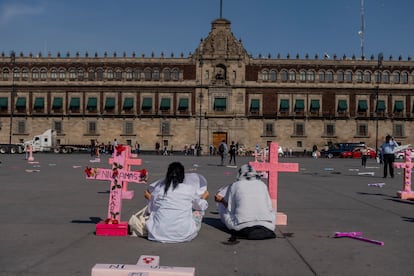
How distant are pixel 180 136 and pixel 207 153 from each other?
3.87 metres

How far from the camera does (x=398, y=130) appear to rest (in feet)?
183

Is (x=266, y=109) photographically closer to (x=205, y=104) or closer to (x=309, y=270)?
(x=205, y=104)

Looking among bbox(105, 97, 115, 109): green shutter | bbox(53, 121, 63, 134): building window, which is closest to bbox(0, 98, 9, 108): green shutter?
bbox(53, 121, 63, 134): building window

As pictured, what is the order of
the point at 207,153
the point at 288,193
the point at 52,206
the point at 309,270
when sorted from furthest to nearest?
the point at 207,153 → the point at 288,193 → the point at 52,206 → the point at 309,270

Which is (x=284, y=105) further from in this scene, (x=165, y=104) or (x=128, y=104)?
(x=128, y=104)

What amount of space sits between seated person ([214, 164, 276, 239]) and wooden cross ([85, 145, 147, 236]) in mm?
1390

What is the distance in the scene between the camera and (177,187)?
667 centimetres

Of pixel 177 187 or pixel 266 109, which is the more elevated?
pixel 266 109

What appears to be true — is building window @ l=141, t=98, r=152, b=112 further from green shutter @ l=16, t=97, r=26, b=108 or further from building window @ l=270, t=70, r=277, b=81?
building window @ l=270, t=70, r=277, b=81

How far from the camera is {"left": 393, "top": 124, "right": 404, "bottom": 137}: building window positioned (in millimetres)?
55781

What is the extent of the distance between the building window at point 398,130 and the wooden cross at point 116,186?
54089mm

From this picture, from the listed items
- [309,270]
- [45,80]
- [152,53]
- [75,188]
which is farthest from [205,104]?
[309,270]

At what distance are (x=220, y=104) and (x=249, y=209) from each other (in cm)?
4858

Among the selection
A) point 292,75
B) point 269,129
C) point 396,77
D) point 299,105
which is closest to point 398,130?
point 396,77
